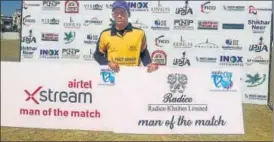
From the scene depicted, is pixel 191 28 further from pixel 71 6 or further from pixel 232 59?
pixel 71 6

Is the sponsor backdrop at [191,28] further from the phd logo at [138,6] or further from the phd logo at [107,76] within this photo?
the phd logo at [107,76]

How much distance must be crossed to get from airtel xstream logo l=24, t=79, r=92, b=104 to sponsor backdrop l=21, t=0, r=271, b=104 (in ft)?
8.71

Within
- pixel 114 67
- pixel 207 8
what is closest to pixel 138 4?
pixel 207 8

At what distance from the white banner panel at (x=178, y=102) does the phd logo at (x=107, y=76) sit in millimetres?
93

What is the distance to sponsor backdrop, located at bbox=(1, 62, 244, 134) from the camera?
6555mm

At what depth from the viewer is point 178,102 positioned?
6.59m

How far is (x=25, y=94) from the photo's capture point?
6793mm

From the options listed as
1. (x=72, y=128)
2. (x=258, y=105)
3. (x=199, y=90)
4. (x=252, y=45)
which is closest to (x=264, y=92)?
(x=258, y=105)

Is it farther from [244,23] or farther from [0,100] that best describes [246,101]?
[0,100]

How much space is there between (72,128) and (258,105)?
4.29 m

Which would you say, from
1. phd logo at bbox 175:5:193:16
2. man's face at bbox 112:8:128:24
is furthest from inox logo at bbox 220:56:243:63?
man's face at bbox 112:8:128:24

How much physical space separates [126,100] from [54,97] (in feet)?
3.82

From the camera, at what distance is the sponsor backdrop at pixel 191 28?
897cm

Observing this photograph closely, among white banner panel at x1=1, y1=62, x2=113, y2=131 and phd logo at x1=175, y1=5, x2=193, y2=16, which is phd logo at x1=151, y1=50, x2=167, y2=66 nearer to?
phd logo at x1=175, y1=5, x2=193, y2=16
